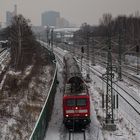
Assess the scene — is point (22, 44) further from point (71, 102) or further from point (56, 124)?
point (71, 102)

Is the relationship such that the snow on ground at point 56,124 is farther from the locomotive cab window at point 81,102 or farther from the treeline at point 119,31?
the treeline at point 119,31

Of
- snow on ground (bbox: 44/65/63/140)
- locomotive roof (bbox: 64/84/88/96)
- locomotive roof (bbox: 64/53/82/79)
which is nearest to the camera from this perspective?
snow on ground (bbox: 44/65/63/140)

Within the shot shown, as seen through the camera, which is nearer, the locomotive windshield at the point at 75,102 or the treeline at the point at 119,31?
the locomotive windshield at the point at 75,102

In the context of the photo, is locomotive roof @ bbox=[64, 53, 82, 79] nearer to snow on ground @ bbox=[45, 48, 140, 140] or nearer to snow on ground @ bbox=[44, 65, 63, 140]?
Answer: snow on ground @ bbox=[44, 65, 63, 140]

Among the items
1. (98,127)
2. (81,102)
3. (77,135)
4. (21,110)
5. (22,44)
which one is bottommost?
(77,135)

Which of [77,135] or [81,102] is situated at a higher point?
[81,102]

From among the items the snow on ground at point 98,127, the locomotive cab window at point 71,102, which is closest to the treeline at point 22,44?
the snow on ground at point 98,127

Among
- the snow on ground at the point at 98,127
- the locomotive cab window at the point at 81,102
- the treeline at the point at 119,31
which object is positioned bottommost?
the snow on ground at the point at 98,127

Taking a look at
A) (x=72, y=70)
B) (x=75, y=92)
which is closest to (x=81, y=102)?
(x=75, y=92)

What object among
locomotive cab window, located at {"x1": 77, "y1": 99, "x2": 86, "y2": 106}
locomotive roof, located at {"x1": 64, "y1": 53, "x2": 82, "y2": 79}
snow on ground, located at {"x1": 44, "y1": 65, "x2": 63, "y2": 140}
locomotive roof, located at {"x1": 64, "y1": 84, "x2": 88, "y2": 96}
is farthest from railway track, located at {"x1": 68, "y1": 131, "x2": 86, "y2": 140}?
locomotive roof, located at {"x1": 64, "y1": 53, "x2": 82, "y2": 79}

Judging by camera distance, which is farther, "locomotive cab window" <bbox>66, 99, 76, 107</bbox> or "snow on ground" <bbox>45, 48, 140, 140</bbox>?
"locomotive cab window" <bbox>66, 99, 76, 107</bbox>

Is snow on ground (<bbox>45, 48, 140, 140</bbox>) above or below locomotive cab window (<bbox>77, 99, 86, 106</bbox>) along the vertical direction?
below

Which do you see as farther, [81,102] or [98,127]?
[98,127]

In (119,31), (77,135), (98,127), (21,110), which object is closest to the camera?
(77,135)
